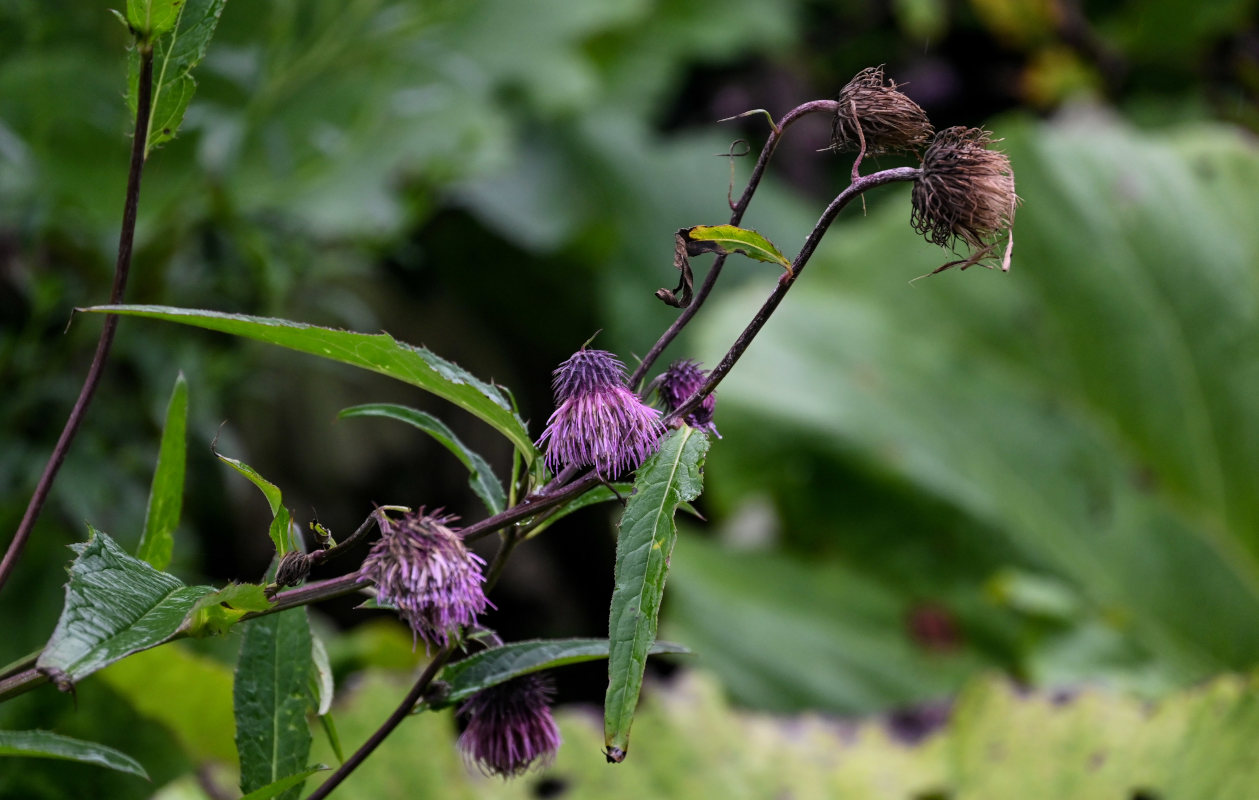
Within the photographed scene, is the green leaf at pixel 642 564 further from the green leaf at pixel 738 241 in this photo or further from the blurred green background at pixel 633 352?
the blurred green background at pixel 633 352

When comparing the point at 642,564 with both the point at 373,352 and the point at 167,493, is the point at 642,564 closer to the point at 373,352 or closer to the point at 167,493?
the point at 373,352

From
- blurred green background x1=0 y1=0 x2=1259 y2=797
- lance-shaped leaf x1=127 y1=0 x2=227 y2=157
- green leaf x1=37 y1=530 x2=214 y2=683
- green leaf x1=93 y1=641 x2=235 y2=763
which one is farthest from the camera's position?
blurred green background x1=0 y1=0 x2=1259 y2=797

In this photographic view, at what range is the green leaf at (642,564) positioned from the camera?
399 millimetres

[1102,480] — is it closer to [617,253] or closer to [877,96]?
[617,253]

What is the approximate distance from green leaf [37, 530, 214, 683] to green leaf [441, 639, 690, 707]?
14cm

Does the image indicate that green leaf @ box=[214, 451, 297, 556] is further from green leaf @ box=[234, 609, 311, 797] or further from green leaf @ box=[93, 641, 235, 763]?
green leaf @ box=[93, 641, 235, 763]

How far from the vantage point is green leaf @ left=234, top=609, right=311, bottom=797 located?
1.74 feet

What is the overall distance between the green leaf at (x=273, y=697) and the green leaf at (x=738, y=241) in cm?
27

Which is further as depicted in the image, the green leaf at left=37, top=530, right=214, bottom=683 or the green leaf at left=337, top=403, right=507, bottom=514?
the green leaf at left=337, top=403, right=507, bottom=514

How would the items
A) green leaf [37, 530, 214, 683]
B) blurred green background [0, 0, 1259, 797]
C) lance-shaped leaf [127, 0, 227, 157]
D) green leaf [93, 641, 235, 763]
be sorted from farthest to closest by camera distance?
1. blurred green background [0, 0, 1259, 797]
2. green leaf [93, 641, 235, 763]
3. lance-shaped leaf [127, 0, 227, 157]
4. green leaf [37, 530, 214, 683]

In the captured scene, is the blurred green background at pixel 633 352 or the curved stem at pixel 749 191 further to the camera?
the blurred green background at pixel 633 352

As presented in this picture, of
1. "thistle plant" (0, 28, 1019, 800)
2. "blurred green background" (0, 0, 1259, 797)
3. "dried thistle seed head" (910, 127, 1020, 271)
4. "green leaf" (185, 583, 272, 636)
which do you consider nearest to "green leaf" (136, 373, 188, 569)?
"thistle plant" (0, 28, 1019, 800)

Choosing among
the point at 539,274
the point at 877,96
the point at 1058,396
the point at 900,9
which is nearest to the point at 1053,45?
the point at 900,9

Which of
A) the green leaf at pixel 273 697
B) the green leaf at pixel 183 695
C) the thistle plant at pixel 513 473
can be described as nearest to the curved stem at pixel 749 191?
the thistle plant at pixel 513 473
